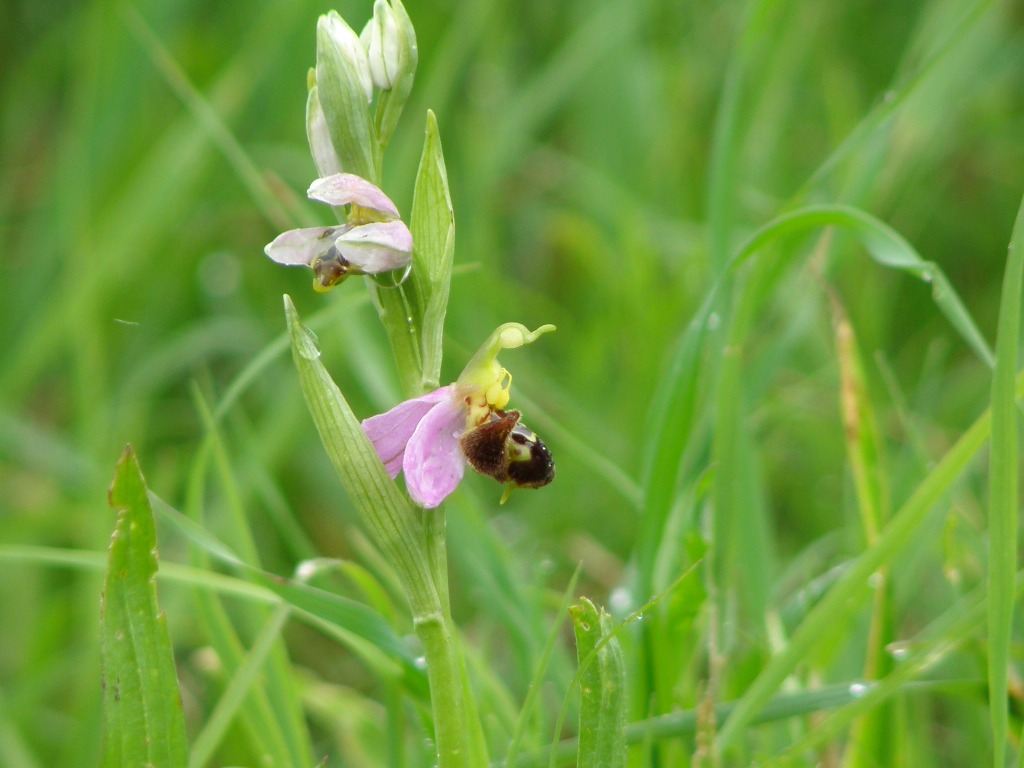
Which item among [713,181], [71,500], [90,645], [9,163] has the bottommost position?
[90,645]

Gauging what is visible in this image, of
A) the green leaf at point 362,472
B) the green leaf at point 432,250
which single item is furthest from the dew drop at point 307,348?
the green leaf at point 432,250

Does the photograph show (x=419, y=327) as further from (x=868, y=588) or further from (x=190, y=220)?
(x=190, y=220)

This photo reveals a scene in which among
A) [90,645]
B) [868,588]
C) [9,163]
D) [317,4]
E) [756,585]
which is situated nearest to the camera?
[868,588]

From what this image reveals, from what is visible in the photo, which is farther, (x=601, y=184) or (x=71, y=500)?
(x=601, y=184)

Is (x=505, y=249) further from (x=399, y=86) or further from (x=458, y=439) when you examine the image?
(x=458, y=439)

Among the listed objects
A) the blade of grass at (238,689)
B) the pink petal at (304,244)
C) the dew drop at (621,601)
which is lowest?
the blade of grass at (238,689)

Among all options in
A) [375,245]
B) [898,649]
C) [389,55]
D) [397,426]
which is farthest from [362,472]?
[898,649]

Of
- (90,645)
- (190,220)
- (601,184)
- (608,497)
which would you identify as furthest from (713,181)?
(190,220)

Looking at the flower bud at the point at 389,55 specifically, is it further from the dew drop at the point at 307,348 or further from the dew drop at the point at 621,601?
the dew drop at the point at 621,601

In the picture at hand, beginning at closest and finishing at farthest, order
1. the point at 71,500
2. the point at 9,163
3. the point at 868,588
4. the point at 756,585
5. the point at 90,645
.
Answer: the point at 868,588 < the point at 756,585 < the point at 90,645 < the point at 71,500 < the point at 9,163
